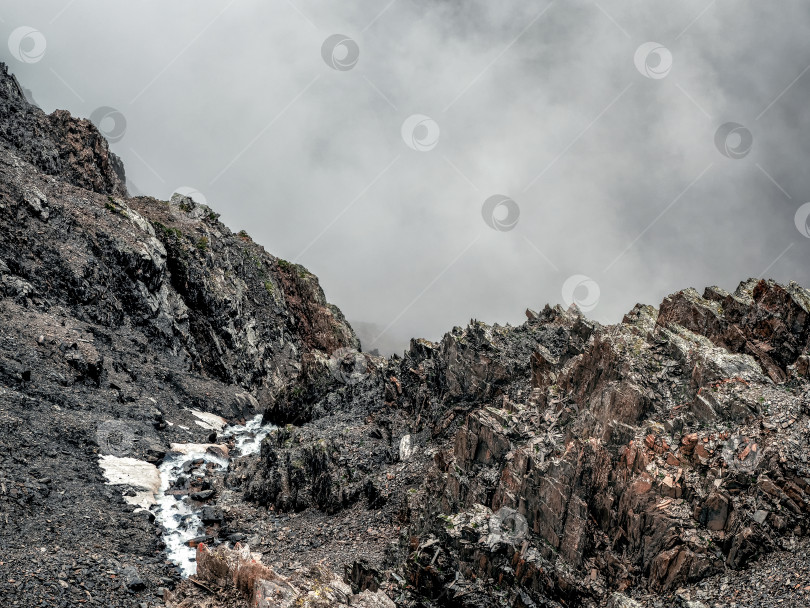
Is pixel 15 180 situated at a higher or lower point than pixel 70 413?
higher

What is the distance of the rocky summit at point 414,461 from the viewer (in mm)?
26016

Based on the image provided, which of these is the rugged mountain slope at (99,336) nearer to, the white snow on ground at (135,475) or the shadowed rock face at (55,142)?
the shadowed rock face at (55,142)

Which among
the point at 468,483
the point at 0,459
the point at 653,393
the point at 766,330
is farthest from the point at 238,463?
the point at 766,330

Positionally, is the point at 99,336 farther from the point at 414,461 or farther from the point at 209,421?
the point at 414,461

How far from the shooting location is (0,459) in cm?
3709

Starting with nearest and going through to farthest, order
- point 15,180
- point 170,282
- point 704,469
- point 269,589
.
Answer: point 269,589 → point 704,469 → point 15,180 → point 170,282

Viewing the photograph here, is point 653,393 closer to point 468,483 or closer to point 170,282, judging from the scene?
point 468,483

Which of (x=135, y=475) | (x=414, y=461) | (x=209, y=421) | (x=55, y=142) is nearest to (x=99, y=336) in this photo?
(x=209, y=421)

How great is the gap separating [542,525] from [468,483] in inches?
235

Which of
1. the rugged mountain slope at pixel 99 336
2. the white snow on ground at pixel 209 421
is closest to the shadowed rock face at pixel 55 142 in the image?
the rugged mountain slope at pixel 99 336

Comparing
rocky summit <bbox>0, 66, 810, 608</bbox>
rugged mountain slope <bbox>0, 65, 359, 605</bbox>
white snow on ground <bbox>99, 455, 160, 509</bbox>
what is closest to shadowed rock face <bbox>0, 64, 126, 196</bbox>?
rugged mountain slope <bbox>0, 65, 359, 605</bbox>

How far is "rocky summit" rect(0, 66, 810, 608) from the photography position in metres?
26.0

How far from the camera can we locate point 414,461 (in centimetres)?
4497

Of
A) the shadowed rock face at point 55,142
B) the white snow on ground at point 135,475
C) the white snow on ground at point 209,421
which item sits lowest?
the white snow on ground at point 135,475
